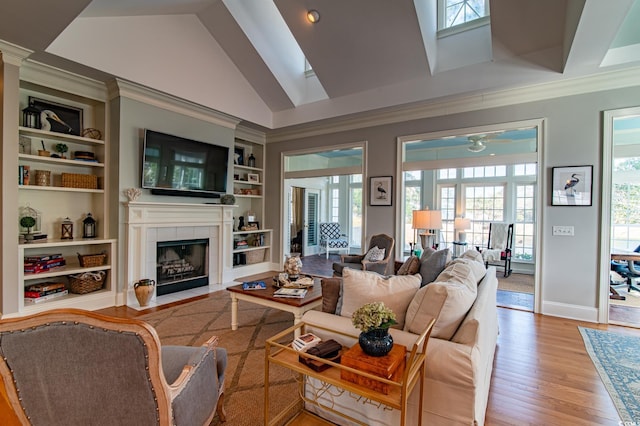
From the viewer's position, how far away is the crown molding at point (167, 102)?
13.0 ft

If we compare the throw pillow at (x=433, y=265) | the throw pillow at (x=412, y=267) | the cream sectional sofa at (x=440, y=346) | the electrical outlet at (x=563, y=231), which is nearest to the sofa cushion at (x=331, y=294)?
the cream sectional sofa at (x=440, y=346)

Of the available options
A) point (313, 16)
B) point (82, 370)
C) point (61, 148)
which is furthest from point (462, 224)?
point (61, 148)

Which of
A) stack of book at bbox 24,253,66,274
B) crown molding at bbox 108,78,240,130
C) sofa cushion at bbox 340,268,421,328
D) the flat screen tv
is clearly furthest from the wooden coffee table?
crown molding at bbox 108,78,240,130

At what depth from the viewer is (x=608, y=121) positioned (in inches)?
140

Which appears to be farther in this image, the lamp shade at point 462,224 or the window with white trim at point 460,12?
the lamp shade at point 462,224

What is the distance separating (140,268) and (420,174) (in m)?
6.52

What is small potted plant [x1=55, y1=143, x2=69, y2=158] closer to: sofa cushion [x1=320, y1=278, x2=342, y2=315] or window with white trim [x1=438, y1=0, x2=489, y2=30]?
sofa cushion [x1=320, y1=278, x2=342, y2=315]

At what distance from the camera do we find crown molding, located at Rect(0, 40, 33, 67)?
3.08m

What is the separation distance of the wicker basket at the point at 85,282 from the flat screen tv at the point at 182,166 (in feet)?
4.34

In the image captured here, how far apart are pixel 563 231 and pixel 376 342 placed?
371cm

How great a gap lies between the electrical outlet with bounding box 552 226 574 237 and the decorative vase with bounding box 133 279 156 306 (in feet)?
17.5

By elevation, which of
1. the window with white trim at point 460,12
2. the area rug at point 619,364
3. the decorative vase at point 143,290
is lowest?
the area rug at point 619,364

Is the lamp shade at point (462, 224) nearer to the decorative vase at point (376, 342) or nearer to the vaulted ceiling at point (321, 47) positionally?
the vaulted ceiling at point (321, 47)

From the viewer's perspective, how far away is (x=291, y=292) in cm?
293
